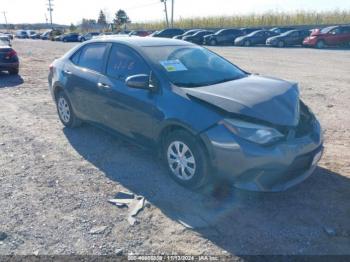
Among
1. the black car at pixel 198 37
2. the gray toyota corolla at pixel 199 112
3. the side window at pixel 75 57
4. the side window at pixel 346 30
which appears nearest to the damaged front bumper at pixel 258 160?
the gray toyota corolla at pixel 199 112

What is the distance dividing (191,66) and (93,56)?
5.47 ft

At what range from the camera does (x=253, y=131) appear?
131 inches

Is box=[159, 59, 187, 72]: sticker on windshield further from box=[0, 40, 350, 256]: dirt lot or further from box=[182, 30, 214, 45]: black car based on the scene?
box=[182, 30, 214, 45]: black car

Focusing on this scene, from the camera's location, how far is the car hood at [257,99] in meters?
3.45

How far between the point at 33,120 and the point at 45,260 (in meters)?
4.40

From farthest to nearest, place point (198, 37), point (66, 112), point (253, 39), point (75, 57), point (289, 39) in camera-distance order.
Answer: point (198, 37) < point (253, 39) < point (289, 39) < point (66, 112) < point (75, 57)

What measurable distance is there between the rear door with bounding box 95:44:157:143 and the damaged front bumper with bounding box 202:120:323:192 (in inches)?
38.0

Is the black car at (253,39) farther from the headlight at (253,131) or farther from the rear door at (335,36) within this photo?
the headlight at (253,131)

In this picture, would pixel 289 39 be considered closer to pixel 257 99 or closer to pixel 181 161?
pixel 257 99

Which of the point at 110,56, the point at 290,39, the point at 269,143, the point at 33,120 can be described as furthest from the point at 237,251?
the point at 290,39

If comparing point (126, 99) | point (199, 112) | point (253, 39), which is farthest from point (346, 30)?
point (199, 112)

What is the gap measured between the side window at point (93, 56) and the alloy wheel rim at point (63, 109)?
2.84 ft

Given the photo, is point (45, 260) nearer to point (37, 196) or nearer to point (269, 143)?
point (37, 196)

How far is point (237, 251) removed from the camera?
293 cm
